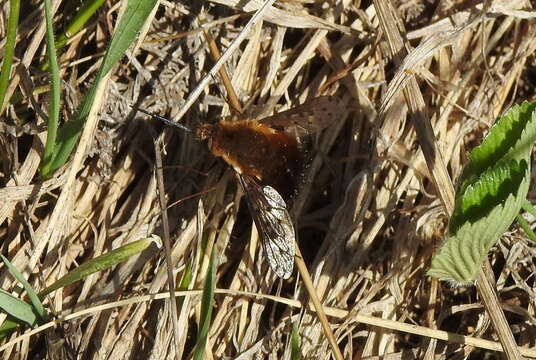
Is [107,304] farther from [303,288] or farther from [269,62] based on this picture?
[269,62]

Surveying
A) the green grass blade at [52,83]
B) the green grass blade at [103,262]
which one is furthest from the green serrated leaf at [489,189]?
the green grass blade at [52,83]

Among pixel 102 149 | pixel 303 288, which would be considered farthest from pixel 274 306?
pixel 102 149

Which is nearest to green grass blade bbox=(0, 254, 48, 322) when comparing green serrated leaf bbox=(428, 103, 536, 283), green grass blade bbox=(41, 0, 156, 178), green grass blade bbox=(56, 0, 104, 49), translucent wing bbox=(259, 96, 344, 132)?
green grass blade bbox=(41, 0, 156, 178)

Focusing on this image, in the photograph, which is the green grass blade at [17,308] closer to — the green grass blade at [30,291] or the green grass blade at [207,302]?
the green grass blade at [30,291]

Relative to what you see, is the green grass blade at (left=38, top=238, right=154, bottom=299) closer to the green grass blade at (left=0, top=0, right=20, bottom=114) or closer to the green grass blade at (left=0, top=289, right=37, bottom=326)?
the green grass blade at (left=0, top=289, right=37, bottom=326)

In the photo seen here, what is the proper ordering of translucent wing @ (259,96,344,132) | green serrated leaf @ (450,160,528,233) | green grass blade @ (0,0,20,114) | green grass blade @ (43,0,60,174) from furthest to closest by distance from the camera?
translucent wing @ (259,96,344,132)
green grass blade @ (0,0,20,114)
green grass blade @ (43,0,60,174)
green serrated leaf @ (450,160,528,233)

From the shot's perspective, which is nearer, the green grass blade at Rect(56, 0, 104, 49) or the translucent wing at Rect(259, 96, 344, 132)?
the green grass blade at Rect(56, 0, 104, 49)

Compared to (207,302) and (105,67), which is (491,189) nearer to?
(207,302)
